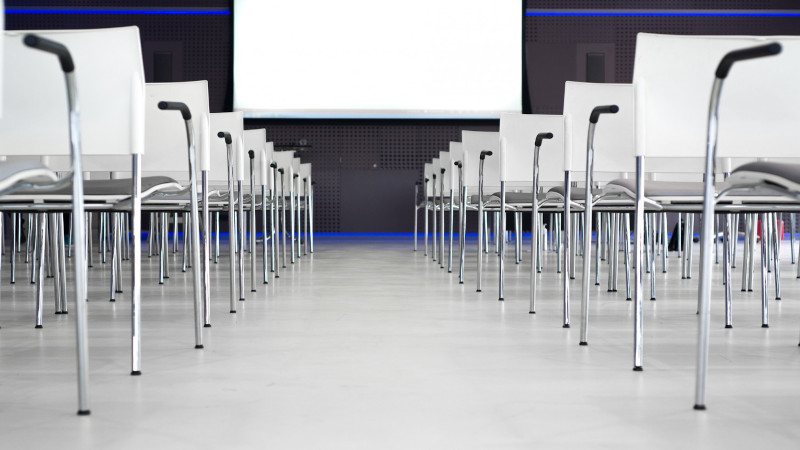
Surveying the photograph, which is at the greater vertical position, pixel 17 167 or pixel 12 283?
pixel 17 167

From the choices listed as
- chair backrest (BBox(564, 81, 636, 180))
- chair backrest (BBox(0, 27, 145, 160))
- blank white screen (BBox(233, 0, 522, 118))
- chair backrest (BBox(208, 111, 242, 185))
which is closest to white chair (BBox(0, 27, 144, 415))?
chair backrest (BBox(0, 27, 145, 160))

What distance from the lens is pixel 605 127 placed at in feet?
10.7

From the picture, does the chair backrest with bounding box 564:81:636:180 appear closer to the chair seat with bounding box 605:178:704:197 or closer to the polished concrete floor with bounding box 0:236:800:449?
the polished concrete floor with bounding box 0:236:800:449

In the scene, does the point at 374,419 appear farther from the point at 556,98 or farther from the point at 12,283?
the point at 556,98

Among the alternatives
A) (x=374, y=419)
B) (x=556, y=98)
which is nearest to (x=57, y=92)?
(x=374, y=419)

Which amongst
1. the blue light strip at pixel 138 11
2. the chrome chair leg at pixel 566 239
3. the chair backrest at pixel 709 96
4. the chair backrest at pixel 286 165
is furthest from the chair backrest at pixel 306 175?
the chair backrest at pixel 709 96

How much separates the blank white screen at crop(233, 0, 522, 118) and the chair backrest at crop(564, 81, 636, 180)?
19.1ft

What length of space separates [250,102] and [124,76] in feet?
24.2

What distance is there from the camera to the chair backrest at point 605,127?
3230 millimetres

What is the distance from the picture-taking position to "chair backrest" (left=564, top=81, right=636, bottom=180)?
3.23 meters

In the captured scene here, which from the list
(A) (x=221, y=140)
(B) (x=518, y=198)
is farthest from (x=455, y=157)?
(A) (x=221, y=140)

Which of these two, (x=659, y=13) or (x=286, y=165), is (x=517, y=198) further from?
(x=659, y=13)

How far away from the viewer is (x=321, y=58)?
29.9 ft

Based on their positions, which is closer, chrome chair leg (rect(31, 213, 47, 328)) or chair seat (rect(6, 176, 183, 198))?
chair seat (rect(6, 176, 183, 198))
